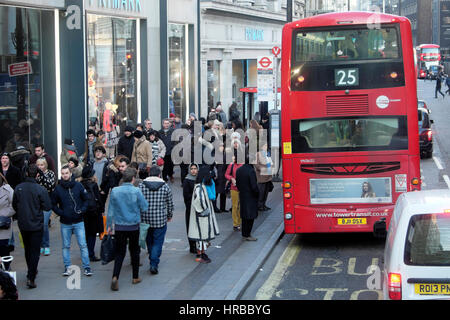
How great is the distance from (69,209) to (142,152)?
6.37 metres

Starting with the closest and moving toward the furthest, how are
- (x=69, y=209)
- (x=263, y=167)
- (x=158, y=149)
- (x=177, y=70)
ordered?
1. (x=69, y=209)
2. (x=263, y=167)
3. (x=158, y=149)
4. (x=177, y=70)

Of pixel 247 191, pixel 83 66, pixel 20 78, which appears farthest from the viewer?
pixel 83 66

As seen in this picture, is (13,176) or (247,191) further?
(247,191)

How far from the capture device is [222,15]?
3303cm

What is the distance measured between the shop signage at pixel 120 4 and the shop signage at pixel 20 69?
326 centimetres

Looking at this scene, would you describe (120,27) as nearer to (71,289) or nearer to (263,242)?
(263,242)

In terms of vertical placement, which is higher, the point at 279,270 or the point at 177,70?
the point at 177,70

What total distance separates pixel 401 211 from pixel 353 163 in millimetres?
5825

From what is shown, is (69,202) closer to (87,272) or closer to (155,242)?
(87,272)

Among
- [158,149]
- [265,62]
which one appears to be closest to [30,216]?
[158,149]

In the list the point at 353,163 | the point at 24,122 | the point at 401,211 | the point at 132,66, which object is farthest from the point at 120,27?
the point at 401,211

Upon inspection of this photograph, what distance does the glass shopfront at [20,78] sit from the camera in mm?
17750

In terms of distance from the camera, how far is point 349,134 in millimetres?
13328
